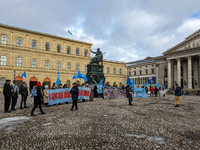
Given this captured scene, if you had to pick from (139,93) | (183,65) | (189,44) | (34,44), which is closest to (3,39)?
(34,44)

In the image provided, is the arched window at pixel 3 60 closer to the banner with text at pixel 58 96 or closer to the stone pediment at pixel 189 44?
the banner with text at pixel 58 96

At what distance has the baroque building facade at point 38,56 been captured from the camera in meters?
37.0

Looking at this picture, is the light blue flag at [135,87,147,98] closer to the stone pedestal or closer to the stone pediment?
the stone pedestal

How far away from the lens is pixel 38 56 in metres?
41.5

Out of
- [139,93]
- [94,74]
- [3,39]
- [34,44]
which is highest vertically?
[3,39]

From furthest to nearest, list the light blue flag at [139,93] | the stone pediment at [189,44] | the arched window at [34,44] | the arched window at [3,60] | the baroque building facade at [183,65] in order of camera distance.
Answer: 1. the arched window at [34,44]
2. the baroque building facade at [183,65]
3. the stone pediment at [189,44]
4. the arched window at [3,60]
5. the light blue flag at [139,93]

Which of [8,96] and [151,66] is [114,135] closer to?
[8,96]

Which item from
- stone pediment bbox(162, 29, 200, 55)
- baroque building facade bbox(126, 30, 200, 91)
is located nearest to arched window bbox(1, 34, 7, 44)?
baroque building facade bbox(126, 30, 200, 91)

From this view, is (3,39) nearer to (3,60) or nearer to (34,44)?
(3,60)

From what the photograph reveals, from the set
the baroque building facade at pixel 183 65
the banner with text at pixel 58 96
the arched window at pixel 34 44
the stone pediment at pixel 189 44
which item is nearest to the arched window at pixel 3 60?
the arched window at pixel 34 44

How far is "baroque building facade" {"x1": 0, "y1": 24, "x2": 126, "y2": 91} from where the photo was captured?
37031mm

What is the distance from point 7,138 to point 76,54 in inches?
1787

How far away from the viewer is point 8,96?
919cm

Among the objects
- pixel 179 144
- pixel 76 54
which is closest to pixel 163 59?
pixel 76 54
